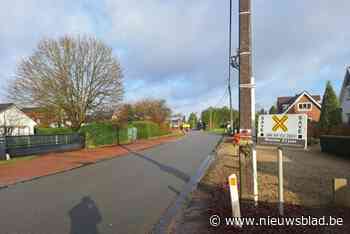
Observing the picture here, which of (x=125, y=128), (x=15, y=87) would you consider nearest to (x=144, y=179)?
(x=15, y=87)

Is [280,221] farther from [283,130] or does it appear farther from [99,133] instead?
[99,133]

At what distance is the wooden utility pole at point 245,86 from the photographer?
5355 mm

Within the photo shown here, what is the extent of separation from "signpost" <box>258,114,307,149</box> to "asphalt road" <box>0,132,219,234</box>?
8.83ft

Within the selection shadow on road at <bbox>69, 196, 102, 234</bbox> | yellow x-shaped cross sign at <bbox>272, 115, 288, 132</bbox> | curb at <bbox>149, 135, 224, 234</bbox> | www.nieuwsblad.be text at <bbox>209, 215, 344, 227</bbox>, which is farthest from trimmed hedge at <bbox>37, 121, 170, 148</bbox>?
yellow x-shaped cross sign at <bbox>272, 115, 288, 132</bbox>

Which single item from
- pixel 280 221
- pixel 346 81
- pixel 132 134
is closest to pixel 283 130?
pixel 280 221

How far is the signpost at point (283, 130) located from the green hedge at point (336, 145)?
1256cm

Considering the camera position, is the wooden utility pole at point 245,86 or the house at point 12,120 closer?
the wooden utility pole at point 245,86

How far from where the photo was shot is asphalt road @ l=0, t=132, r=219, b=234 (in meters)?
5.08

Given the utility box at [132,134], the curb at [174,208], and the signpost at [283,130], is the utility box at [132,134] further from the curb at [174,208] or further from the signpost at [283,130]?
the signpost at [283,130]

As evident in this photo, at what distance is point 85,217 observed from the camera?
5570 mm

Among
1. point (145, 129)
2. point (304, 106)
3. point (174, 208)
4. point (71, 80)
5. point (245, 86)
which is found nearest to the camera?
point (245, 86)

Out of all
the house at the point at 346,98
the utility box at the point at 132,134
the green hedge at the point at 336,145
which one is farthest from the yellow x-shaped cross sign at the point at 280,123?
the utility box at the point at 132,134

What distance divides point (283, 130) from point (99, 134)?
24.6m

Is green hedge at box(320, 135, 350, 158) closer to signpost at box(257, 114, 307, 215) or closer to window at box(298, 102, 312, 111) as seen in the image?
signpost at box(257, 114, 307, 215)
